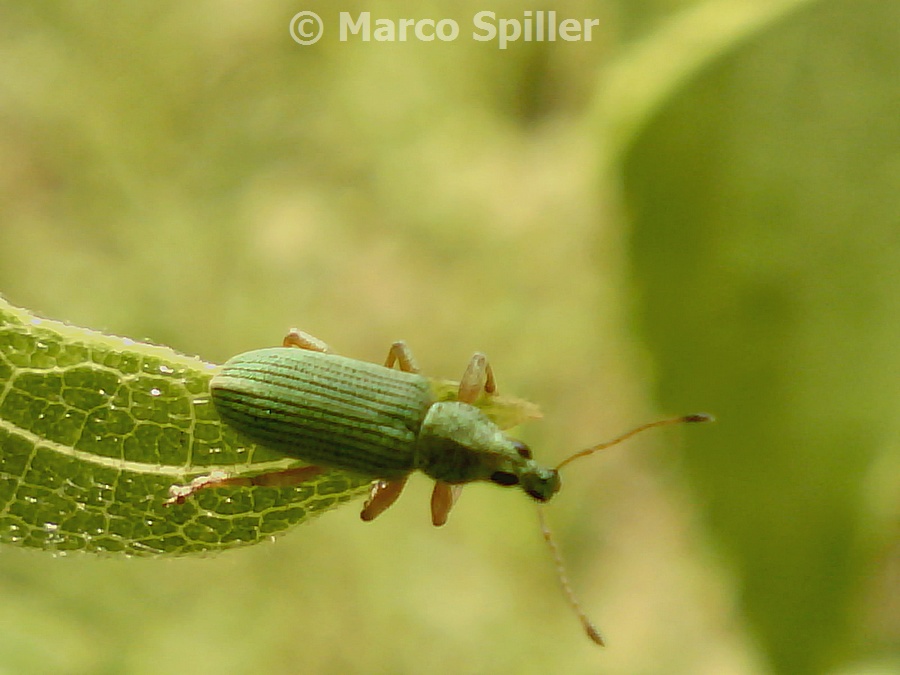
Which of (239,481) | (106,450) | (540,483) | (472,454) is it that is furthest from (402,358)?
(106,450)

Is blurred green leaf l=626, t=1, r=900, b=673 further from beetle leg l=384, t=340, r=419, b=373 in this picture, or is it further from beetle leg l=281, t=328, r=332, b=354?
beetle leg l=281, t=328, r=332, b=354

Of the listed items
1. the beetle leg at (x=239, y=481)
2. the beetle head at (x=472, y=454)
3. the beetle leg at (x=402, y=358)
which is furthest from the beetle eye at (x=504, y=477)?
the beetle leg at (x=239, y=481)

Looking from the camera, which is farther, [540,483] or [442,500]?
[442,500]

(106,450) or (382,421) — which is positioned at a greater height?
(106,450)

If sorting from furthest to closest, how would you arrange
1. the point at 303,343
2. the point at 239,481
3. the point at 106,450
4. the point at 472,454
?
the point at 303,343, the point at 472,454, the point at 239,481, the point at 106,450

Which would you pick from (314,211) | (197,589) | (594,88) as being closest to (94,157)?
(314,211)

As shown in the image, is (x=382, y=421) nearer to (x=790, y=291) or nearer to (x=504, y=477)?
(x=504, y=477)
